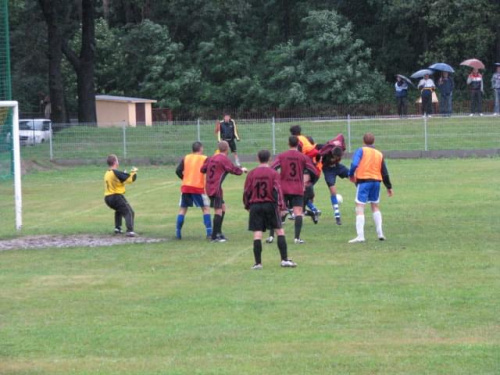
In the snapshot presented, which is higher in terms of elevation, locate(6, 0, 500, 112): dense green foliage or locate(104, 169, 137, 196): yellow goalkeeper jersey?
locate(6, 0, 500, 112): dense green foliage

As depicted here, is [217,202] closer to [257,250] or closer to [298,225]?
[298,225]

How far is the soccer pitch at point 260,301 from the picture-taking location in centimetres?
987

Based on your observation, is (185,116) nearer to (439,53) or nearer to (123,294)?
(439,53)

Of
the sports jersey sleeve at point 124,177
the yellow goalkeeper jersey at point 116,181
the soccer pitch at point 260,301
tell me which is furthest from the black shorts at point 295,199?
the yellow goalkeeper jersey at point 116,181

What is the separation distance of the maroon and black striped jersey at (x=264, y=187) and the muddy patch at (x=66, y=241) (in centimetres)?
466

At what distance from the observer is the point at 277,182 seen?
14.9m

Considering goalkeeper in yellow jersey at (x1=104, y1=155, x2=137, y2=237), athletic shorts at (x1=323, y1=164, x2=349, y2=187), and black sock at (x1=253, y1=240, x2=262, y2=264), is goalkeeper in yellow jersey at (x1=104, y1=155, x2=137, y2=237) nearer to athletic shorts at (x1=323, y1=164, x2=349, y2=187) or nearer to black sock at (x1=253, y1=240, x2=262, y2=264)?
athletic shorts at (x1=323, y1=164, x2=349, y2=187)

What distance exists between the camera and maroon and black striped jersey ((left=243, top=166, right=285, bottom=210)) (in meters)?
14.8

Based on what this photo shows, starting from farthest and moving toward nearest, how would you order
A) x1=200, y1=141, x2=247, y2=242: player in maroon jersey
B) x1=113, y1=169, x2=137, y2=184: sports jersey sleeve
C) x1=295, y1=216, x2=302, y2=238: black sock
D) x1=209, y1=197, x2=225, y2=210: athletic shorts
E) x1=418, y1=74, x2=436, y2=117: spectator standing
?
x1=418, y1=74, x2=436, y2=117: spectator standing → x1=113, y1=169, x2=137, y2=184: sports jersey sleeve → x1=209, y1=197, x2=225, y2=210: athletic shorts → x1=200, y1=141, x2=247, y2=242: player in maroon jersey → x1=295, y1=216, x2=302, y2=238: black sock

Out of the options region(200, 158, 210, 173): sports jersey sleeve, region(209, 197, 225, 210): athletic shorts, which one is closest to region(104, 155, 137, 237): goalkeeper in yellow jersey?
region(200, 158, 210, 173): sports jersey sleeve

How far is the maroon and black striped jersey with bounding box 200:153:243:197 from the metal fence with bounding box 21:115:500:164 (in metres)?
22.5

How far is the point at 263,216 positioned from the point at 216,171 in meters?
3.65

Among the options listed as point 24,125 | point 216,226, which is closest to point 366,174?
point 216,226

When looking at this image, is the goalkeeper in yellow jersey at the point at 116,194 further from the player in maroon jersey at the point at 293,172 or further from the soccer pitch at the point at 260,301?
the player in maroon jersey at the point at 293,172
